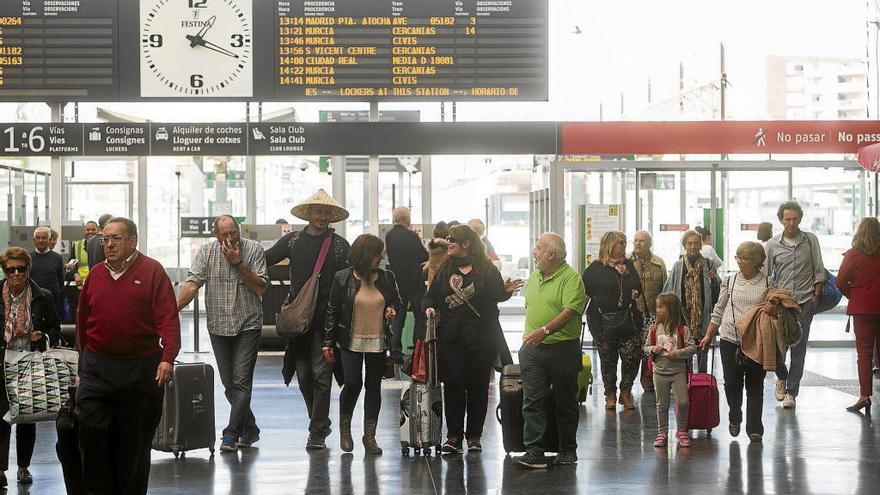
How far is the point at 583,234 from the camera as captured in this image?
56.0 ft

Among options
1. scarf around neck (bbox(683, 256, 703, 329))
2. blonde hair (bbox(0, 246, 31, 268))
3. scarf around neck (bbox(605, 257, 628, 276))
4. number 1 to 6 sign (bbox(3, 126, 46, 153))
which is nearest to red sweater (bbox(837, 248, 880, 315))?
scarf around neck (bbox(683, 256, 703, 329))

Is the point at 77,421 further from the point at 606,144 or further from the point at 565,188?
the point at 565,188

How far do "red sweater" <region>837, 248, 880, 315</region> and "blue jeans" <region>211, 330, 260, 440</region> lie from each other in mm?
5503

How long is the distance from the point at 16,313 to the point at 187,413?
1583mm

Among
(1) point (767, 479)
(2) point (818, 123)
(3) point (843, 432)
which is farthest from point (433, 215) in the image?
(1) point (767, 479)

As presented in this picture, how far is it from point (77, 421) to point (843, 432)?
6079 mm

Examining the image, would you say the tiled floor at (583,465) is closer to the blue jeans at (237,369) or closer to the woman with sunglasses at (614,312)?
the blue jeans at (237,369)

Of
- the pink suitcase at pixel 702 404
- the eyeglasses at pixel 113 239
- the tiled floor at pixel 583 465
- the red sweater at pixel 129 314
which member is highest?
the eyeglasses at pixel 113 239

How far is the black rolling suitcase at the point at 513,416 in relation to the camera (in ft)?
29.1

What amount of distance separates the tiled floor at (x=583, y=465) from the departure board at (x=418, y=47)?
490cm

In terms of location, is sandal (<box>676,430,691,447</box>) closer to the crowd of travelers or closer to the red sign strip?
the crowd of travelers

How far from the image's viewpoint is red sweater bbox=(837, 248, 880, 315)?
11375 mm

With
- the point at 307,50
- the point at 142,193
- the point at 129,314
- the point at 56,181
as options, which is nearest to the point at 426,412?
the point at 129,314

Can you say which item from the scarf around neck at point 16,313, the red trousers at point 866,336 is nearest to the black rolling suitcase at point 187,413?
the scarf around neck at point 16,313
